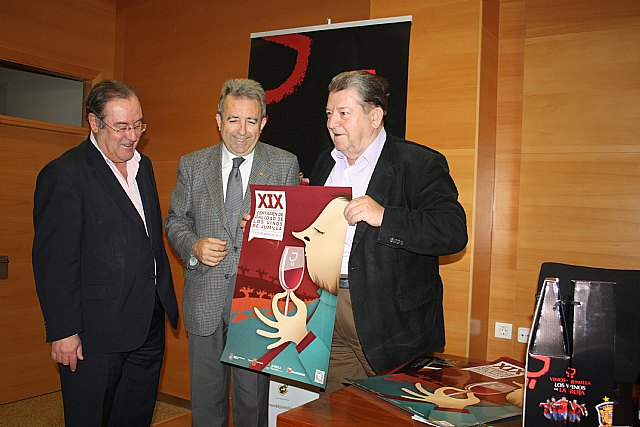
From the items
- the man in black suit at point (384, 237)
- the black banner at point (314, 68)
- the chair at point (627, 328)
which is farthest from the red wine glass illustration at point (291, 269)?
the black banner at point (314, 68)

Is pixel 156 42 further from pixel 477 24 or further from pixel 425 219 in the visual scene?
pixel 425 219

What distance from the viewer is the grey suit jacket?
7.29 ft

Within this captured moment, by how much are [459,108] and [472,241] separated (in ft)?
2.29

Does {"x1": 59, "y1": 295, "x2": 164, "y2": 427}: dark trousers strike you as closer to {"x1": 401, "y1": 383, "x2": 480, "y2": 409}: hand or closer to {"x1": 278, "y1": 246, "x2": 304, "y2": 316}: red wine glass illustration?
{"x1": 278, "y1": 246, "x2": 304, "y2": 316}: red wine glass illustration

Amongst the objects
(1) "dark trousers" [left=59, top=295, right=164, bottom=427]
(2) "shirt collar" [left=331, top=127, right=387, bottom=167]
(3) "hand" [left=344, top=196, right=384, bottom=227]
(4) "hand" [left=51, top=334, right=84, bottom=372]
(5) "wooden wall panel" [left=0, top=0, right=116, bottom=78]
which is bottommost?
(1) "dark trousers" [left=59, top=295, right=164, bottom=427]

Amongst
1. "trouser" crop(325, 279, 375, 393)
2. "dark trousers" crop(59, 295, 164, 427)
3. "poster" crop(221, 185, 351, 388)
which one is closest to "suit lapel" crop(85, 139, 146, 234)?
"dark trousers" crop(59, 295, 164, 427)

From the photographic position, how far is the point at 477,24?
9.46 feet

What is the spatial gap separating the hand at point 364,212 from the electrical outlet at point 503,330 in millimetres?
1856

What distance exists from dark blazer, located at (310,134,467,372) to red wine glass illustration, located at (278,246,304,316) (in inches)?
7.2

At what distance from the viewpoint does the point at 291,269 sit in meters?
1.79

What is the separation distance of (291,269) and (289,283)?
44mm

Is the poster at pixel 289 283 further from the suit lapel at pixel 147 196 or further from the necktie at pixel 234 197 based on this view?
the suit lapel at pixel 147 196

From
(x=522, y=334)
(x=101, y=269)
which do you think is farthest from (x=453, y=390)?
(x=522, y=334)

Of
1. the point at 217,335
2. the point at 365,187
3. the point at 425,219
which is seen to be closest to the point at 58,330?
the point at 217,335
